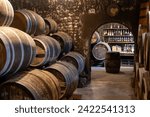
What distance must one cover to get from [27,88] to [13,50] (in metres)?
0.50

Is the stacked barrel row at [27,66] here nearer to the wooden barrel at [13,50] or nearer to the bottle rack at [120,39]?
the wooden barrel at [13,50]

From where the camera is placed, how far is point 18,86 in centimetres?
335

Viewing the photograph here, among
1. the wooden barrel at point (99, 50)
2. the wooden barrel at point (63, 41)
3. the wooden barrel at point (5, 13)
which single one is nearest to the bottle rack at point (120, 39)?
the wooden barrel at point (99, 50)

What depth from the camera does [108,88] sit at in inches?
316

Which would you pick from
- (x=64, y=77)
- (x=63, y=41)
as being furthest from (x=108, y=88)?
(x=64, y=77)

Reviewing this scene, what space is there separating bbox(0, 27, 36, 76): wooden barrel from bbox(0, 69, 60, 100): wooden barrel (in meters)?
0.15

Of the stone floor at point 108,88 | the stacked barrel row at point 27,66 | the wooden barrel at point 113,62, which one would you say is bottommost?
the stone floor at point 108,88

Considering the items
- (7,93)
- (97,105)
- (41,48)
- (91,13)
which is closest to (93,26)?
(91,13)

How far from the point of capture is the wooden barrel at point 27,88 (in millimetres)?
3334

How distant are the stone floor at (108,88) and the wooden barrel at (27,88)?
2.99 meters

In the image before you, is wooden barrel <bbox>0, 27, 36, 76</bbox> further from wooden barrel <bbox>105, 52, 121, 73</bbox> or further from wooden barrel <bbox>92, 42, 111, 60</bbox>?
wooden barrel <bbox>92, 42, 111, 60</bbox>

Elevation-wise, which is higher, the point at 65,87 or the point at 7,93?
the point at 7,93

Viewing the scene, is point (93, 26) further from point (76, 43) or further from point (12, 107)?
point (12, 107)

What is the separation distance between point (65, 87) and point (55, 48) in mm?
1075
